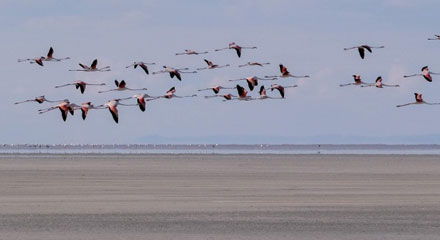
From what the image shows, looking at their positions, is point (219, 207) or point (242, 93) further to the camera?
→ point (242, 93)

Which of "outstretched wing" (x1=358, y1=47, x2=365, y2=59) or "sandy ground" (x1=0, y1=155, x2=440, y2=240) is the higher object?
"outstretched wing" (x1=358, y1=47, x2=365, y2=59)

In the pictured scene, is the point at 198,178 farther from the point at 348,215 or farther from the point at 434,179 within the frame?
the point at 348,215

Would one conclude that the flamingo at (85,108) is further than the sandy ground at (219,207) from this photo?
Yes

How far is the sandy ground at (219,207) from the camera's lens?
40406mm

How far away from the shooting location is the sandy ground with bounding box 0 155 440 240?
40406mm

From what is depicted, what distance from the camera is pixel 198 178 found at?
7394 centimetres

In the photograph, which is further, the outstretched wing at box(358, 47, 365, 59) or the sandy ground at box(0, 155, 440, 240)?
the outstretched wing at box(358, 47, 365, 59)

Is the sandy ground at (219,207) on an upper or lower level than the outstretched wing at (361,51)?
lower

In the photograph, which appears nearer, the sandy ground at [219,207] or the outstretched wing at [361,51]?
the sandy ground at [219,207]

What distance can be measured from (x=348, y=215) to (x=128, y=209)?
7.45 meters

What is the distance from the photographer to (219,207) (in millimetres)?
49469

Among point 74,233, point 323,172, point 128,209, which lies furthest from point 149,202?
point 323,172

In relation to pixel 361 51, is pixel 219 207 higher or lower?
lower

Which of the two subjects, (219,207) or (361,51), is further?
(361,51)
